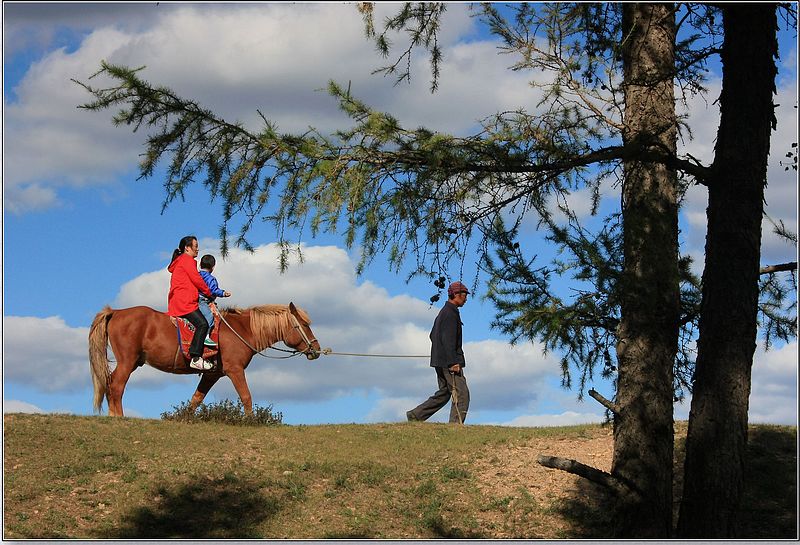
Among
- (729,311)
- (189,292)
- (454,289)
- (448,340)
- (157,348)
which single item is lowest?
(157,348)

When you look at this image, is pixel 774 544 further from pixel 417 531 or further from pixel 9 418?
pixel 9 418

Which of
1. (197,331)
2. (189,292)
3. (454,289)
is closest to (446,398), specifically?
(454,289)

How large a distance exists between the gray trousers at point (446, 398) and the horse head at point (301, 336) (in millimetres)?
1953

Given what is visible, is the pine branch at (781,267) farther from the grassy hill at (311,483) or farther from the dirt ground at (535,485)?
the dirt ground at (535,485)

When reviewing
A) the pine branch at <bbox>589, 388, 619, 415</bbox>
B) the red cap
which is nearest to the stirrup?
the red cap

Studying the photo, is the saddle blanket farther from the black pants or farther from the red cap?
the red cap

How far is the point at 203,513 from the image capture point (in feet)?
34.4

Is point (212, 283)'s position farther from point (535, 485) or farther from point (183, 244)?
point (535, 485)

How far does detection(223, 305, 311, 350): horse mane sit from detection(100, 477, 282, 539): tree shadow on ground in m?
3.61

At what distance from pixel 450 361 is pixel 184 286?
432cm

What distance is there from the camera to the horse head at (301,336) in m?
14.6

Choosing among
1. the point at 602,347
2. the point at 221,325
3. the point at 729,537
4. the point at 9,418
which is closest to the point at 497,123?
the point at 602,347

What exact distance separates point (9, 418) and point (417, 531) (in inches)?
259

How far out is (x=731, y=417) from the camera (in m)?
8.18
